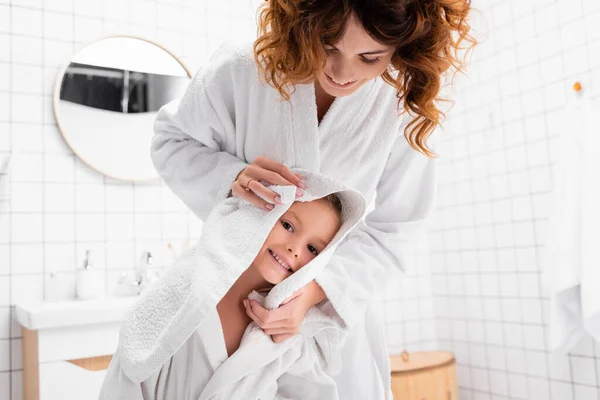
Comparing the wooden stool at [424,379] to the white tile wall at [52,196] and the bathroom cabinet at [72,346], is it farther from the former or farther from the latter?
the bathroom cabinet at [72,346]

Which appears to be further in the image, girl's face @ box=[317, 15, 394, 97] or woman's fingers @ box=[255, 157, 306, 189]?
woman's fingers @ box=[255, 157, 306, 189]

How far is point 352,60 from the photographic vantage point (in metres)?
0.88

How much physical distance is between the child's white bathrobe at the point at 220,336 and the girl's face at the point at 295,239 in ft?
0.10

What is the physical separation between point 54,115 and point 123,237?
533mm

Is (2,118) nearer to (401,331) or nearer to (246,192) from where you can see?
(246,192)

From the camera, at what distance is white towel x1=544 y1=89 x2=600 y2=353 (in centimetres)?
197

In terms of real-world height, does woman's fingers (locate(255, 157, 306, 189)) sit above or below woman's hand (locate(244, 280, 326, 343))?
above

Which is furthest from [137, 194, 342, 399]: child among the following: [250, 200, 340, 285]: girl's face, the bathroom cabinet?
the bathroom cabinet

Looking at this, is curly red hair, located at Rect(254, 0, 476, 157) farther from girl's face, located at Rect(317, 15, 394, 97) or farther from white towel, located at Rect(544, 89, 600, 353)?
white towel, located at Rect(544, 89, 600, 353)

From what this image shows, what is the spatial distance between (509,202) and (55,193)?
189 centimetres

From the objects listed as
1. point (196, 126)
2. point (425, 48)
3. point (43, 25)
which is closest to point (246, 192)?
point (196, 126)

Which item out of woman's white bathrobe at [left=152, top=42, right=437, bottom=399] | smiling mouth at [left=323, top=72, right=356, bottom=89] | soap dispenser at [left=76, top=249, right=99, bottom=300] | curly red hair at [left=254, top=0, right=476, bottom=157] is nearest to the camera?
curly red hair at [left=254, top=0, right=476, bottom=157]

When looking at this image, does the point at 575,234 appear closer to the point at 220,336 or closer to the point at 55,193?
the point at 220,336

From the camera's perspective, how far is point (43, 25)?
221 cm
